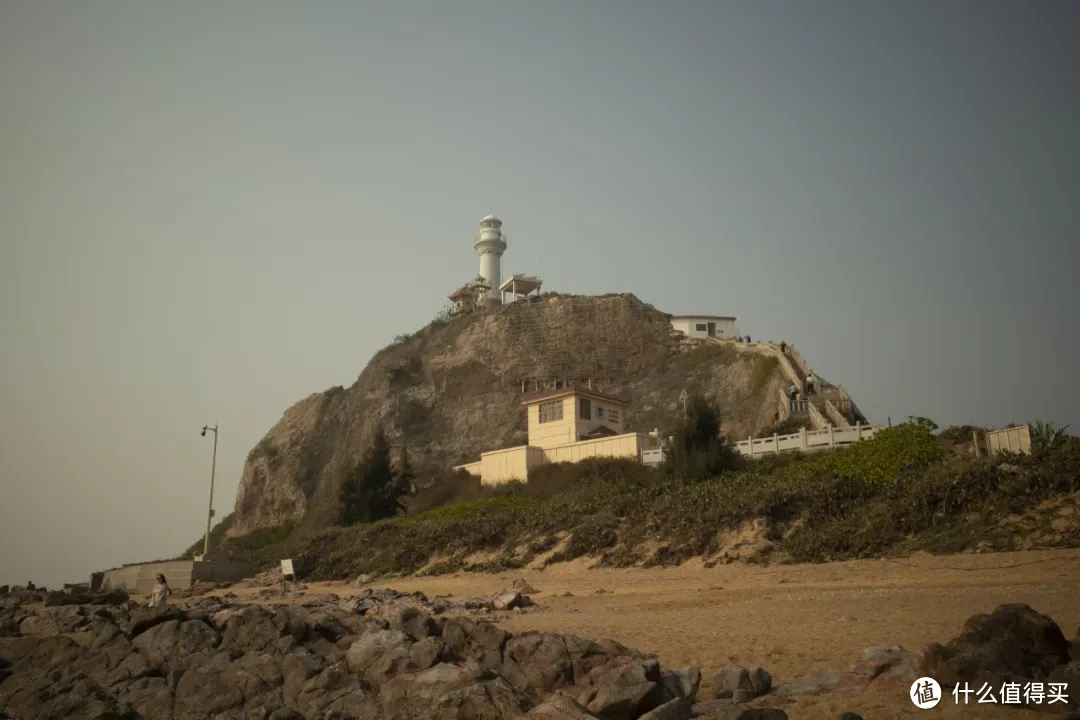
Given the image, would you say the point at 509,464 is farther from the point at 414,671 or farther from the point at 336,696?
the point at 414,671

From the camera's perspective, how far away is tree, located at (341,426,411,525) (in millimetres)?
38500

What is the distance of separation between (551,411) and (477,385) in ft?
80.3

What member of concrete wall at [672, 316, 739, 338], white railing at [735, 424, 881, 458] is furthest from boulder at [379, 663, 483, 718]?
concrete wall at [672, 316, 739, 338]

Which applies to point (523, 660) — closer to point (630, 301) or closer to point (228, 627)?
point (228, 627)

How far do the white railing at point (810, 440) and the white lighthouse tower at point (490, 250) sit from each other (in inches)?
1996

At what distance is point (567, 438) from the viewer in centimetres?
4081

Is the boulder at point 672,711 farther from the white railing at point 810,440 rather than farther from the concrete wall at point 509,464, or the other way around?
the concrete wall at point 509,464

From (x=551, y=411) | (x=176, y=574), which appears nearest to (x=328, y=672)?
(x=176, y=574)

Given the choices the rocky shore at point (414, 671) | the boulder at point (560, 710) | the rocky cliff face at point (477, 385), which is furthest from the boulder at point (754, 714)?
the rocky cliff face at point (477, 385)

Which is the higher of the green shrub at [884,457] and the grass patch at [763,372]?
the grass patch at [763,372]

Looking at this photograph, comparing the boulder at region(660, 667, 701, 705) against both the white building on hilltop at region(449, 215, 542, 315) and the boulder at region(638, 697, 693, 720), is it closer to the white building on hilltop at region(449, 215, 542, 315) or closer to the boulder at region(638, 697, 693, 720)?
the boulder at region(638, 697, 693, 720)

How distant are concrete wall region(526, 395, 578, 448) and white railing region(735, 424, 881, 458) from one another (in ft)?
30.2

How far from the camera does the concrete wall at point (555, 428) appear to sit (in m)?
40.8

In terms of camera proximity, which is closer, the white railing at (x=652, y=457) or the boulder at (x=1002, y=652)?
the boulder at (x=1002, y=652)
